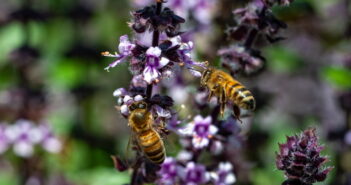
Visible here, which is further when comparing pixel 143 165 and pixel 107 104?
pixel 107 104

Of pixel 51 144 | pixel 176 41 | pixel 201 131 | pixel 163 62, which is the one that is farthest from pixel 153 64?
pixel 51 144

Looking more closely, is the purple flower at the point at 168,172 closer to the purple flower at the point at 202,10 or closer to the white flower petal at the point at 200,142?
the white flower petal at the point at 200,142

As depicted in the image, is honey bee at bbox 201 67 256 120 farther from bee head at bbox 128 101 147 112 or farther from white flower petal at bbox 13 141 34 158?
white flower petal at bbox 13 141 34 158

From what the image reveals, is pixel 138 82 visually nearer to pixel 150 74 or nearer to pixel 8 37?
pixel 150 74

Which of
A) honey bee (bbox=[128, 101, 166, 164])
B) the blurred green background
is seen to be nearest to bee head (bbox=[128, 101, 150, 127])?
honey bee (bbox=[128, 101, 166, 164])

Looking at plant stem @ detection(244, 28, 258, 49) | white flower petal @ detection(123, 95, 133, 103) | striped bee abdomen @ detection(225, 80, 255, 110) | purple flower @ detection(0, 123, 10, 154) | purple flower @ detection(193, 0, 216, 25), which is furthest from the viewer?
purple flower @ detection(0, 123, 10, 154)

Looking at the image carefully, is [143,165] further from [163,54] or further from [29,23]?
[29,23]

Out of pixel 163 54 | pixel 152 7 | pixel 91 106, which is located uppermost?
pixel 91 106

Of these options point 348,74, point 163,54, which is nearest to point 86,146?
point 348,74
